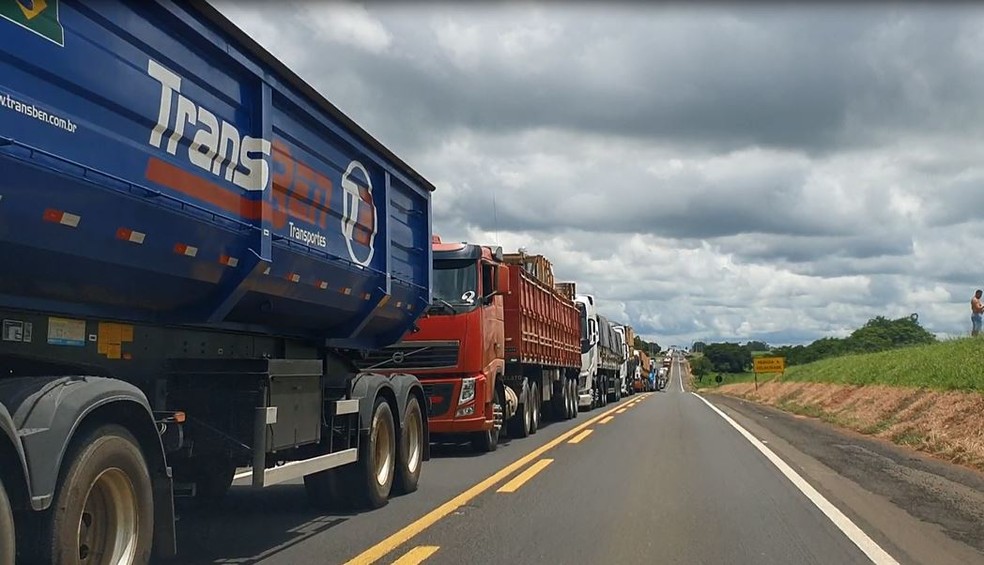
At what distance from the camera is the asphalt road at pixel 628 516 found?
7.46 meters

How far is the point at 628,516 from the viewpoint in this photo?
30.2ft

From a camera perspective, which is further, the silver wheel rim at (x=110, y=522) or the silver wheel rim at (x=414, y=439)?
the silver wheel rim at (x=414, y=439)

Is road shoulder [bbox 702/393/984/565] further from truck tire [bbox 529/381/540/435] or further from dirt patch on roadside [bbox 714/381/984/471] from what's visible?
truck tire [bbox 529/381/540/435]

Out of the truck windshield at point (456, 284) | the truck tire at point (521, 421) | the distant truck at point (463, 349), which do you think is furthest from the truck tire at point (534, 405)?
the truck windshield at point (456, 284)

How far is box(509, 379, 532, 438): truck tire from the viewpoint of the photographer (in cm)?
1875

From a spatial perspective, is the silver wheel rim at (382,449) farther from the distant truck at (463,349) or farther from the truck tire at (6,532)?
the truck tire at (6,532)

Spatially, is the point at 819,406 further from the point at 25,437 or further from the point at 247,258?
the point at 25,437

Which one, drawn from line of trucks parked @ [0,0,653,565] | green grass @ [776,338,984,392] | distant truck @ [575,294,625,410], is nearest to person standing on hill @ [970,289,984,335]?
green grass @ [776,338,984,392]

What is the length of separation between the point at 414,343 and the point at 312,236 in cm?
671

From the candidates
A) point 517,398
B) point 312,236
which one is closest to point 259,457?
point 312,236

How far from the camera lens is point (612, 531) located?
331 inches

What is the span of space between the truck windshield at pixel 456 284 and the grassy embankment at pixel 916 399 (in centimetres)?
795

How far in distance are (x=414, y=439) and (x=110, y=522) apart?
18.8 feet

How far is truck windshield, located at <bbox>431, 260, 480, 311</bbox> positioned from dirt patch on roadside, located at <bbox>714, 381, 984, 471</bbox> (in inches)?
312
